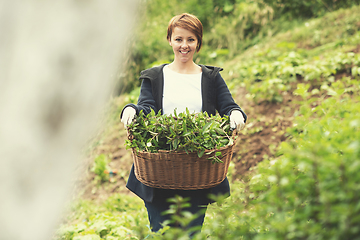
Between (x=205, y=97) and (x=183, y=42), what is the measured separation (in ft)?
1.31

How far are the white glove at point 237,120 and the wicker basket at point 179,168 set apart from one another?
5.1 inches

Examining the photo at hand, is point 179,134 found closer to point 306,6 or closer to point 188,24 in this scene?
point 188,24

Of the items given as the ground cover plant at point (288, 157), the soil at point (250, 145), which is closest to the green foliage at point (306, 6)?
the ground cover plant at point (288, 157)

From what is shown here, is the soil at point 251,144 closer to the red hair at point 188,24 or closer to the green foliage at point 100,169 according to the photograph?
the green foliage at point 100,169

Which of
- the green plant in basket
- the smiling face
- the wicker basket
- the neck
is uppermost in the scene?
the smiling face

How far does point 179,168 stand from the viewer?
5.44 feet

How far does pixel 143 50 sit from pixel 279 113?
16.0ft

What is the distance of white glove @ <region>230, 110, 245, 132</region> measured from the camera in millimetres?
1788

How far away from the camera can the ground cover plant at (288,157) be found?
0.84 m

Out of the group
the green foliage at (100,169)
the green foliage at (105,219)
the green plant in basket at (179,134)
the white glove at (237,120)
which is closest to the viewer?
the green plant in basket at (179,134)

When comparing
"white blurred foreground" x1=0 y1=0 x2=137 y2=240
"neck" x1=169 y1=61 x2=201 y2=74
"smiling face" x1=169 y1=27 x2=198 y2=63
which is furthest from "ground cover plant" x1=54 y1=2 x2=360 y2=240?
"smiling face" x1=169 y1=27 x2=198 y2=63

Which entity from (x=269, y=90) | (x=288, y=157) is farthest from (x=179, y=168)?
(x=269, y=90)

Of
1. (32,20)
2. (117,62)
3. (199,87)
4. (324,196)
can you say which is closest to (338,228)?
(324,196)

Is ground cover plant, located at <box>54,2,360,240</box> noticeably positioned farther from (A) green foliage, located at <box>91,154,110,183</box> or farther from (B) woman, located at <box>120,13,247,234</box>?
(B) woman, located at <box>120,13,247,234</box>
